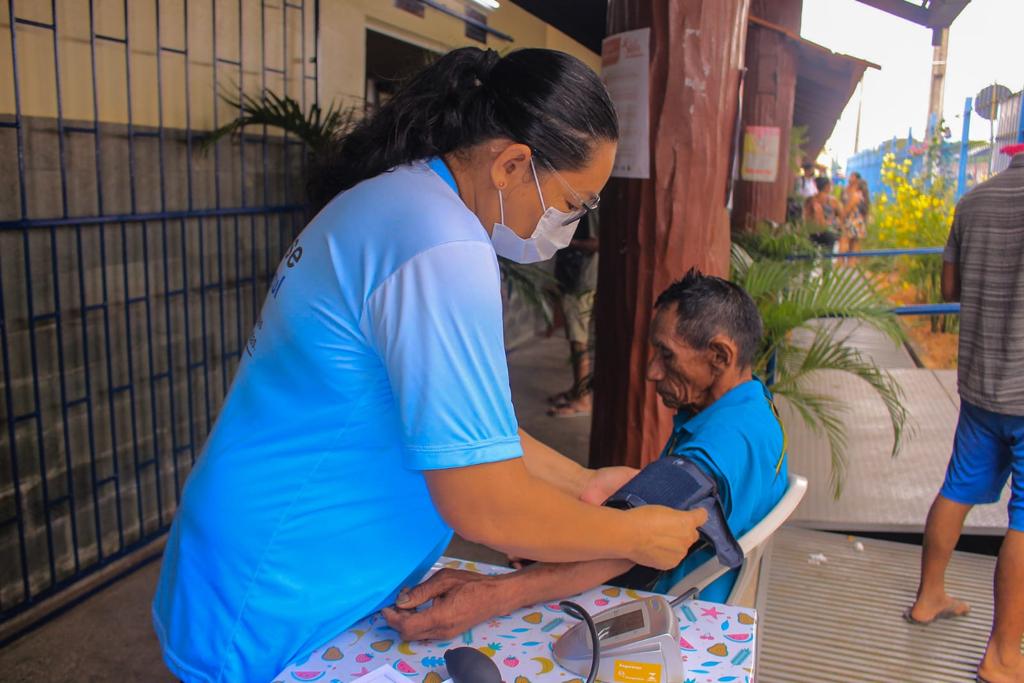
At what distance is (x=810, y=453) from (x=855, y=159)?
2209 centimetres

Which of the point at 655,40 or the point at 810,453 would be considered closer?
the point at 655,40

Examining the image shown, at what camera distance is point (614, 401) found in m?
2.96

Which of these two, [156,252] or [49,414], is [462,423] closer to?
[49,414]

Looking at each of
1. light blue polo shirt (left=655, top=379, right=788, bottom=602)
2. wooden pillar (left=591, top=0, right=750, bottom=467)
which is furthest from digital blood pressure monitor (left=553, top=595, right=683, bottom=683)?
wooden pillar (left=591, top=0, right=750, bottom=467)

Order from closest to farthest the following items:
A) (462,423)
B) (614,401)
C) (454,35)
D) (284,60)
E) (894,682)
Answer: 1. (462,423)
2. (894,682)
3. (614,401)
4. (284,60)
5. (454,35)

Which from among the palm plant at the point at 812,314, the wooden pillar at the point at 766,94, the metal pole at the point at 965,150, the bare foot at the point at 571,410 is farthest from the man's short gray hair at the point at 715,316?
the metal pole at the point at 965,150

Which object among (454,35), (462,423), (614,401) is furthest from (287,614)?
(454,35)

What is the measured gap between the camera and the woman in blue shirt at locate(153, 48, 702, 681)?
3.06 feet

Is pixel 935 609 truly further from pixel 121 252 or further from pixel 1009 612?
pixel 121 252

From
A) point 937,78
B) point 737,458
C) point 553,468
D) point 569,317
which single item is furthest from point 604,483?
point 937,78

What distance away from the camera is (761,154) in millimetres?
4785

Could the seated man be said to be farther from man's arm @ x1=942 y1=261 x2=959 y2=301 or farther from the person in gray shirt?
man's arm @ x1=942 y1=261 x2=959 y2=301

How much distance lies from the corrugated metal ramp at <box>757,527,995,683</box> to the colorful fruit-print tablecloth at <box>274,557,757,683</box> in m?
1.05

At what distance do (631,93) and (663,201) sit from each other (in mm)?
362
